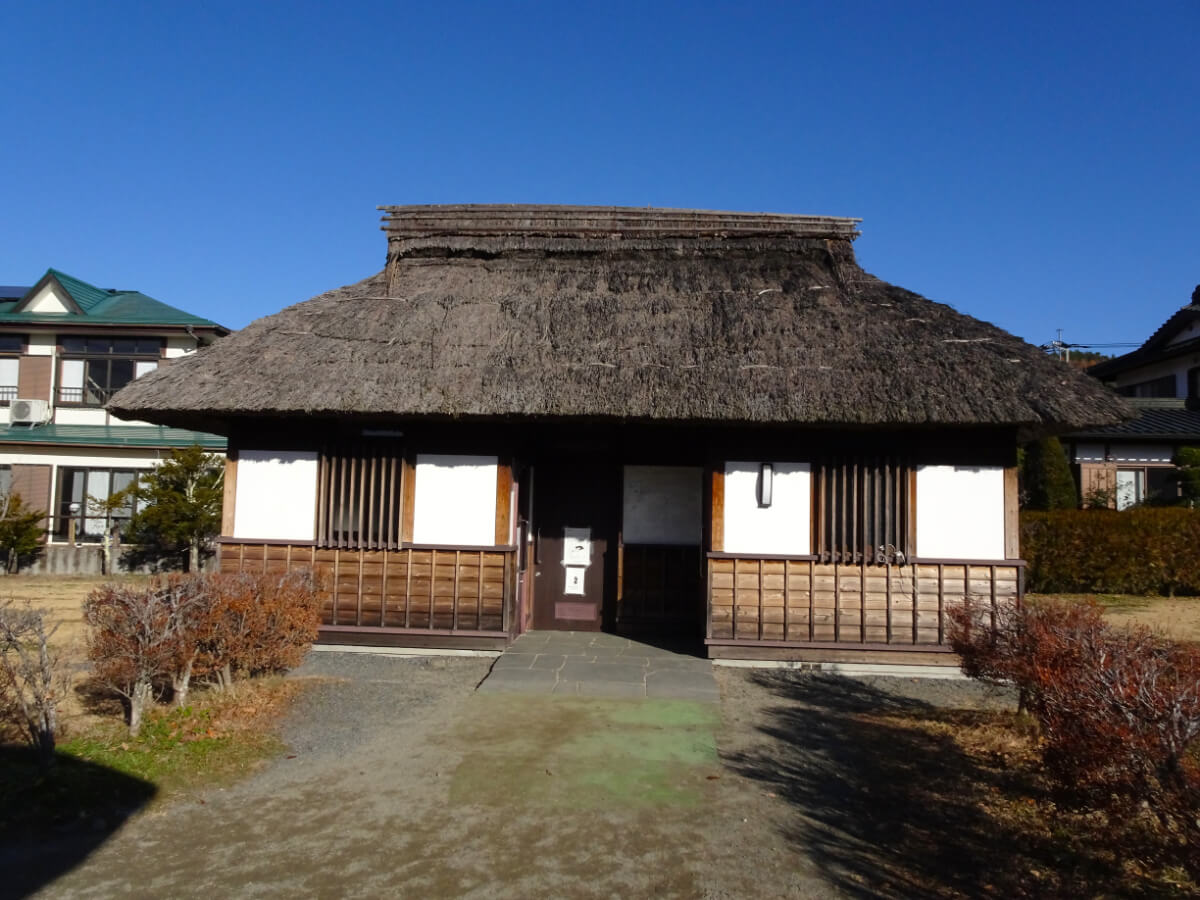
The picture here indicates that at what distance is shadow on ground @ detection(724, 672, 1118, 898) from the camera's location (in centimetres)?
386

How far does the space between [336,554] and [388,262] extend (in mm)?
4404

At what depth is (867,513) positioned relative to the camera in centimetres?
866

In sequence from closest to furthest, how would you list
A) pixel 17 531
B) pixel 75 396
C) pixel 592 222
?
pixel 592 222, pixel 17 531, pixel 75 396

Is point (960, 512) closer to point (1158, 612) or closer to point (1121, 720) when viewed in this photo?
point (1121, 720)

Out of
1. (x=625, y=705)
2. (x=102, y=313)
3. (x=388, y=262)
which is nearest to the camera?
(x=625, y=705)

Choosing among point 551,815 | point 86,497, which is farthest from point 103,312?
point 551,815

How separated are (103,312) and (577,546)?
53.0ft

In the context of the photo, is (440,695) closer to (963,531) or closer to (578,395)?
(578,395)

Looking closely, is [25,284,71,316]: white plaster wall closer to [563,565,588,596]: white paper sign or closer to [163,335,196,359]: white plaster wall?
[163,335,196,359]: white plaster wall

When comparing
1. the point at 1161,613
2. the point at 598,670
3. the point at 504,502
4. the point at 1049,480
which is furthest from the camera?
the point at 1049,480

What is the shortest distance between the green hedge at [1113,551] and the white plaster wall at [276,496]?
13.0m

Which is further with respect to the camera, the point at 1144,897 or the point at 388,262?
the point at 388,262

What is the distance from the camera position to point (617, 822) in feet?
15.0

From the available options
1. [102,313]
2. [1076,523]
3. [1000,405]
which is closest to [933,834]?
[1000,405]
